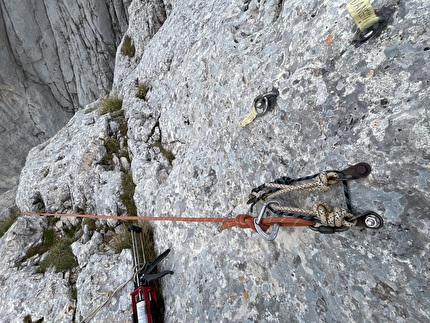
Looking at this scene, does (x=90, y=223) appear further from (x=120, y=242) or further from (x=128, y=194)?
(x=120, y=242)

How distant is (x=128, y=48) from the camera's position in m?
8.98

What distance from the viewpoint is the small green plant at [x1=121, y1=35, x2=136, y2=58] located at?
28.9ft

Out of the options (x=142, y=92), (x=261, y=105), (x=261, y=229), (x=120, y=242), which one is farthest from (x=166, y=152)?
(x=261, y=229)

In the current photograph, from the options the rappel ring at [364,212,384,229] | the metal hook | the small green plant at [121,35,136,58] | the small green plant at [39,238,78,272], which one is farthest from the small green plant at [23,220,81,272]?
the small green plant at [121,35,136,58]

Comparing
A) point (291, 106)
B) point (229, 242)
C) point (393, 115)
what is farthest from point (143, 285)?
point (393, 115)

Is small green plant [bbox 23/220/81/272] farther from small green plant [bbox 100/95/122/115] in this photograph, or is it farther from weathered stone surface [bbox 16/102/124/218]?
small green plant [bbox 100/95/122/115]

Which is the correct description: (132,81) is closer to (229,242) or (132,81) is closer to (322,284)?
(229,242)

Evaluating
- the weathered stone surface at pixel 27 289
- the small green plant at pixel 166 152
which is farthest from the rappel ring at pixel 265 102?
the weathered stone surface at pixel 27 289

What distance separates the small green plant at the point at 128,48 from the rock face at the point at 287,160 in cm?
392

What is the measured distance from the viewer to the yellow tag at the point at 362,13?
6.85ft

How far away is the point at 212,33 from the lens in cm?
457

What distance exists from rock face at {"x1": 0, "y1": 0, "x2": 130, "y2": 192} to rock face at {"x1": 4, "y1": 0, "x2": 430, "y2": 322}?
746 inches

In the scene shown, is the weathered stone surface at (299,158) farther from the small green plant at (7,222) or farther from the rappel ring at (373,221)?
the small green plant at (7,222)

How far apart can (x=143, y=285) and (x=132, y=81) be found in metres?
5.22
